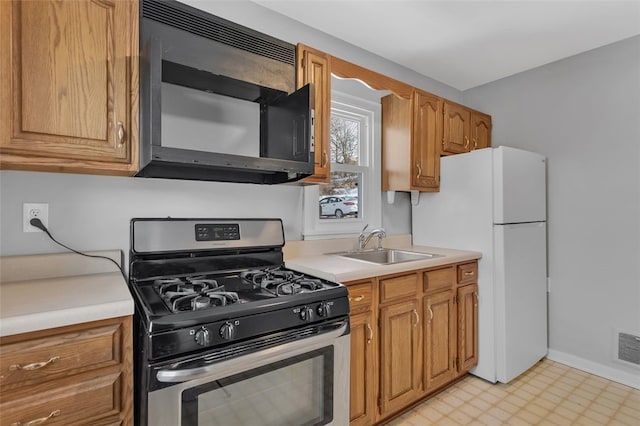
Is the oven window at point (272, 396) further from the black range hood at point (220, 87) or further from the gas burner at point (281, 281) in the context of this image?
the black range hood at point (220, 87)

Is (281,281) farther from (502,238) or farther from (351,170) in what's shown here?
(502,238)

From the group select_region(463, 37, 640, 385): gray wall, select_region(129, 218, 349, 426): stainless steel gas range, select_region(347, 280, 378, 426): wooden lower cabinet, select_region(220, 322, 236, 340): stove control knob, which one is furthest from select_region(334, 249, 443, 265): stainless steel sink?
select_region(463, 37, 640, 385): gray wall

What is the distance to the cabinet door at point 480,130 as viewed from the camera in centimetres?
300

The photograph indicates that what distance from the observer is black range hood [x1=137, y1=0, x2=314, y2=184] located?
4.44ft

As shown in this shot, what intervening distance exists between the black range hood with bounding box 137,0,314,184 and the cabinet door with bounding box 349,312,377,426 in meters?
0.82

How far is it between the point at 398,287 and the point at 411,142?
1132 millimetres

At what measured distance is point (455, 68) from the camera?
2910mm

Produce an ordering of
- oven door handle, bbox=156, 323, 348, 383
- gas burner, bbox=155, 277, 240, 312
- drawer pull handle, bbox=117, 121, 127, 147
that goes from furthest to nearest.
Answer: drawer pull handle, bbox=117, 121, 127, 147 < gas burner, bbox=155, 277, 240, 312 < oven door handle, bbox=156, 323, 348, 383

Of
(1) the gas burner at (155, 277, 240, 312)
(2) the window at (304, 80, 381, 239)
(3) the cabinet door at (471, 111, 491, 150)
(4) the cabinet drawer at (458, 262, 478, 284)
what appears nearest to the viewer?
(1) the gas burner at (155, 277, 240, 312)

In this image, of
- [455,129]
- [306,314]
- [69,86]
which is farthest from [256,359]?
[455,129]

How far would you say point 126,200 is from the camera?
5.38ft

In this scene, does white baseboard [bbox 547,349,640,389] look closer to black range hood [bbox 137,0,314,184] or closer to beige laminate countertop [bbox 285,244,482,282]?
beige laminate countertop [bbox 285,244,482,282]

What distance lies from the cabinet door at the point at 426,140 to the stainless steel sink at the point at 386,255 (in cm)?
50

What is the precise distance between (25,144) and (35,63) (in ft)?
0.94
